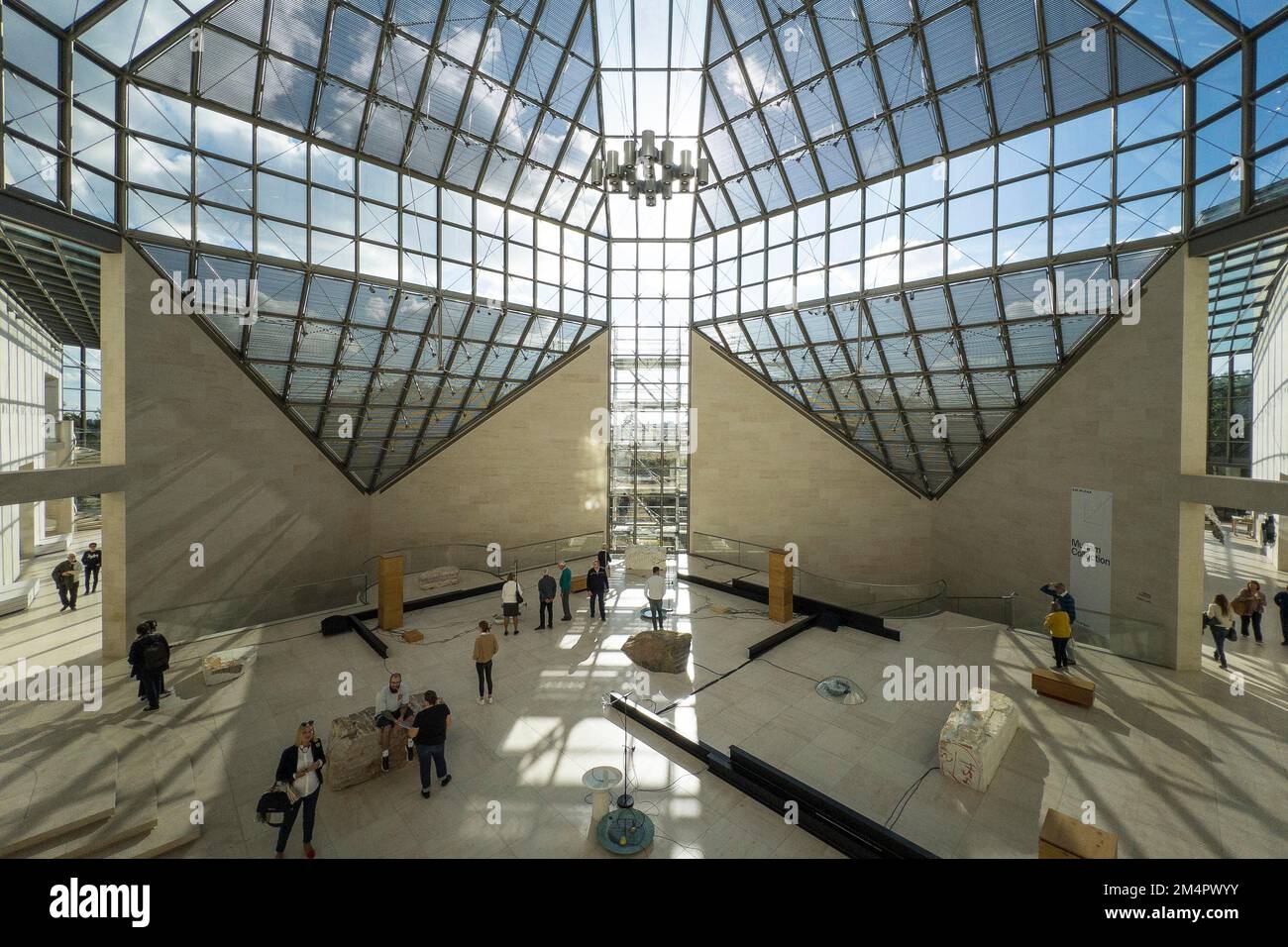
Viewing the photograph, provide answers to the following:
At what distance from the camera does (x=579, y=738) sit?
9156 mm

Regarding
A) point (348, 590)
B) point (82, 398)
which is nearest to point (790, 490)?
point (348, 590)

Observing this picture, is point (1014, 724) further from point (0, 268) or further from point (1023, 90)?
point (0, 268)

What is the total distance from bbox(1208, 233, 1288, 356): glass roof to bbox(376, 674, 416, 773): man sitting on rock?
19029 mm

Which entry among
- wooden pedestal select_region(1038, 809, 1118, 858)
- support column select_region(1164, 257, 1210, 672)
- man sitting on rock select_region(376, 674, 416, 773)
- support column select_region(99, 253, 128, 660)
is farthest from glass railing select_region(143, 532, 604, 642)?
support column select_region(1164, 257, 1210, 672)

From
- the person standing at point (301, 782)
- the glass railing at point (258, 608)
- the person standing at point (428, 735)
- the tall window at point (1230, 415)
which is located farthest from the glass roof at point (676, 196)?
the person standing at point (428, 735)

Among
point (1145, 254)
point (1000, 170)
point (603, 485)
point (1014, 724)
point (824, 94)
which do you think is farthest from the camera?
point (603, 485)

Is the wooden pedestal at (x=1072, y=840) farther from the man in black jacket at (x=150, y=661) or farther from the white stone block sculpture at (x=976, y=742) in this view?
the man in black jacket at (x=150, y=661)

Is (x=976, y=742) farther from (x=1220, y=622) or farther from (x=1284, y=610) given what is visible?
(x=1284, y=610)

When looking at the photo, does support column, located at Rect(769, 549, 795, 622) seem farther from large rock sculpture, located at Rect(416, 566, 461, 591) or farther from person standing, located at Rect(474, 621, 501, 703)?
large rock sculpture, located at Rect(416, 566, 461, 591)

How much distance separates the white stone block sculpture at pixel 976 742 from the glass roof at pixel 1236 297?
35.7 ft

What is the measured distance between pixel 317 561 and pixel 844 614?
56.8ft

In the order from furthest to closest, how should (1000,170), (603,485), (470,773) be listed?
1. (603,485)
2. (1000,170)
3. (470,773)

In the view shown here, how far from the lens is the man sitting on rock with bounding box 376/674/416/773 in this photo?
7941mm
